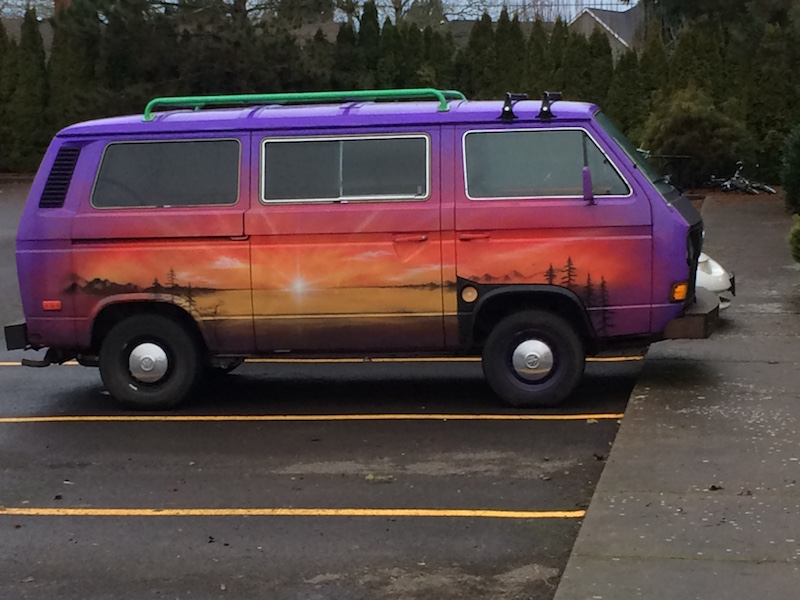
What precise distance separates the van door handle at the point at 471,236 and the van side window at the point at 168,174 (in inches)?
67.3

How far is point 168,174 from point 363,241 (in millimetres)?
1597

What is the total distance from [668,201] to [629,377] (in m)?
1.95

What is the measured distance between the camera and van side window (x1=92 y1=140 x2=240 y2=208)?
8.34 m

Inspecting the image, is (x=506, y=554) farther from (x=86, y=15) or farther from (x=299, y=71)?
(x=86, y=15)

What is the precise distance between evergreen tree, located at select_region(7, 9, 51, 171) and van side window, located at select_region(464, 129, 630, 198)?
79.7ft

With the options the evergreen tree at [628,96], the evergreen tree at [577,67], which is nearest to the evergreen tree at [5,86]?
the evergreen tree at [577,67]

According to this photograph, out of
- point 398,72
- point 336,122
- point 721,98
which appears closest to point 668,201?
point 336,122

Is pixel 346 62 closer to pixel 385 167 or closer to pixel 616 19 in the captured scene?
pixel 385 167

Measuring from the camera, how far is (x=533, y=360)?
26.8 feet

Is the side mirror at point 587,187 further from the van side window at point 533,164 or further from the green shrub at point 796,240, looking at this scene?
the green shrub at point 796,240

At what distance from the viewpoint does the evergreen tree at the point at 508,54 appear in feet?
90.0

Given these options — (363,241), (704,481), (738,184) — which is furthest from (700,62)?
(704,481)

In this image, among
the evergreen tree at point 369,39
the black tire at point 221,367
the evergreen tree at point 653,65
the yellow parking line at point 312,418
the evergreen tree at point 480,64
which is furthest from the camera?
the evergreen tree at point 369,39

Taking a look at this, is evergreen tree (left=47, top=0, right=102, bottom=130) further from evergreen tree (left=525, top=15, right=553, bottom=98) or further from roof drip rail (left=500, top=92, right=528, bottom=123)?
roof drip rail (left=500, top=92, right=528, bottom=123)
